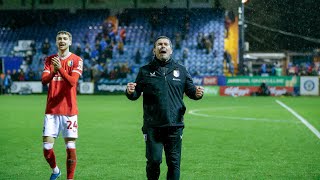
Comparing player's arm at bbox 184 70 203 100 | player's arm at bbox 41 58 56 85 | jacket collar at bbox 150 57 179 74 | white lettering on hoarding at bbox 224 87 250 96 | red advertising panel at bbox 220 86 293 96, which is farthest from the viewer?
white lettering on hoarding at bbox 224 87 250 96

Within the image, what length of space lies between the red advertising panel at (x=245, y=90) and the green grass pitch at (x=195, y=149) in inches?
679

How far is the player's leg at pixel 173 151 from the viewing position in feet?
21.7

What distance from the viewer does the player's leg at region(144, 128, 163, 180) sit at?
21.6 ft

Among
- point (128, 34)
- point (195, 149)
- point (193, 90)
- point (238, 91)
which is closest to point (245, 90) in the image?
point (238, 91)

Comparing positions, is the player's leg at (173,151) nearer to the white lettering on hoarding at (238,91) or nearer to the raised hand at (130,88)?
the raised hand at (130,88)

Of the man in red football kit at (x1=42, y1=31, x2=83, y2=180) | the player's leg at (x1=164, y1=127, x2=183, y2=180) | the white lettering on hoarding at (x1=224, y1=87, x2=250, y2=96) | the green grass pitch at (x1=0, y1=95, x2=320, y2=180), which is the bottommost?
the white lettering on hoarding at (x1=224, y1=87, x2=250, y2=96)

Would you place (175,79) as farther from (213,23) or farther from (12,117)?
(213,23)

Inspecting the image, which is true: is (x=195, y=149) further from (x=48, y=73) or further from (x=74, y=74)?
(x=48, y=73)

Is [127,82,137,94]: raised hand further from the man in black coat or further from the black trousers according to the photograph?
the black trousers

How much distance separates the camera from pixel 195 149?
1146 centimetres

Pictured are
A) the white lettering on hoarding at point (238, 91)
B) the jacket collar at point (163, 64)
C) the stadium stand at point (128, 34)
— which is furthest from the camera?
the stadium stand at point (128, 34)

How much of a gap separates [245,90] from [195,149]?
85.3 feet

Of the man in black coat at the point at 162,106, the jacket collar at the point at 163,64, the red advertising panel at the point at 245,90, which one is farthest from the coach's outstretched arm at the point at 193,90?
the red advertising panel at the point at 245,90

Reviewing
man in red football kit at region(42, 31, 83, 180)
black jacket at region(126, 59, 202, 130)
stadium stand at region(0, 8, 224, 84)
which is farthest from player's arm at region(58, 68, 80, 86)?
stadium stand at region(0, 8, 224, 84)
